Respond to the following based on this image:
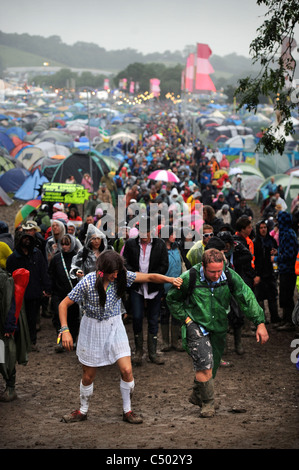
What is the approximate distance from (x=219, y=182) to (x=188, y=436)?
14519 millimetres

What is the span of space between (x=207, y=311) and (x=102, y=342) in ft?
3.00

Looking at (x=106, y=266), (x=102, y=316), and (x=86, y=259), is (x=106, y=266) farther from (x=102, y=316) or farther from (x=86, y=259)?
(x=86, y=259)

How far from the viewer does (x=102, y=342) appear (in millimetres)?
5156

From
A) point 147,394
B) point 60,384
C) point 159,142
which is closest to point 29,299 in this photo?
point 60,384

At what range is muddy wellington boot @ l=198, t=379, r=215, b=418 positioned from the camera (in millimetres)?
5500

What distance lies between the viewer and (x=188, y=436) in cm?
488

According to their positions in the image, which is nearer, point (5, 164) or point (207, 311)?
point (207, 311)

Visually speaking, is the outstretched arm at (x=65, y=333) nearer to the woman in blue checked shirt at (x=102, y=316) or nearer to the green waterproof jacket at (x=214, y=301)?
the woman in blue checked shirt at (x=102, y=316)

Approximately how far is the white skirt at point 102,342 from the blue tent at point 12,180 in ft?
73.1

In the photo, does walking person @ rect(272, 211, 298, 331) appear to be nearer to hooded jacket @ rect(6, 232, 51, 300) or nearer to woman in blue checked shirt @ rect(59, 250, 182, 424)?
hooded jacket @ rect(6, 232, 51, 300)

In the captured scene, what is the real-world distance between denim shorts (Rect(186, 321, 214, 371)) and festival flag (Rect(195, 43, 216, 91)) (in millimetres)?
21828

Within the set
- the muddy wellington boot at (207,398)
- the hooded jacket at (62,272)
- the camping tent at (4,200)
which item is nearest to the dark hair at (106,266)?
the muddy wellington boot at (207,398)

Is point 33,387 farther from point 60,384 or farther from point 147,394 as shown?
point 147,394

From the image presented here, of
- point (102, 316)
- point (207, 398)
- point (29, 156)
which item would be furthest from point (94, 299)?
point (29, 156)
